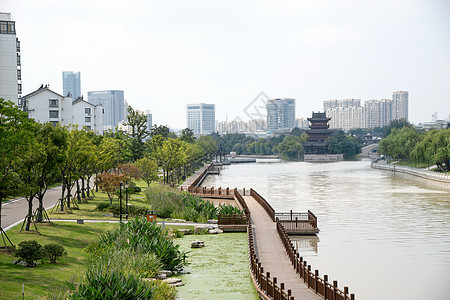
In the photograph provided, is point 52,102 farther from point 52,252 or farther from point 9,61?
point 52,252

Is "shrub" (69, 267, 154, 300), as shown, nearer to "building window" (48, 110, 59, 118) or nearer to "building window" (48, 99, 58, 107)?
"building window" (48, 110, 59, 118)

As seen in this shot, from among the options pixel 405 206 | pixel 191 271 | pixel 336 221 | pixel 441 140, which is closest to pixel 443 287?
pixel 191 271

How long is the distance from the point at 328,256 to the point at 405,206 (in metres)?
24.0

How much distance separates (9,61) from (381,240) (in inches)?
2448

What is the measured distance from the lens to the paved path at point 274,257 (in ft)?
60.2

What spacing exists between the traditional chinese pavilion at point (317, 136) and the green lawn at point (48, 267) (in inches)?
5447

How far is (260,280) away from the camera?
18.8m

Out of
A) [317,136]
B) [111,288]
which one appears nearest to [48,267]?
[111,288]

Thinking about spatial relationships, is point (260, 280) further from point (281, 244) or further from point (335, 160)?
point (335, 160)

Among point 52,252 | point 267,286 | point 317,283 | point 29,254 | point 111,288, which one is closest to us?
point 111,288

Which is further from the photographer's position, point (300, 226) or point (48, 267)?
point (300, 226)

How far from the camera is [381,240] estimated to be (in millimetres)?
32000

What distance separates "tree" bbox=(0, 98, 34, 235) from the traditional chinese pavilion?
472 ft

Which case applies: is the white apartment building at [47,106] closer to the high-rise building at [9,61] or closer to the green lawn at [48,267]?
the high-rise building at [9,61]
